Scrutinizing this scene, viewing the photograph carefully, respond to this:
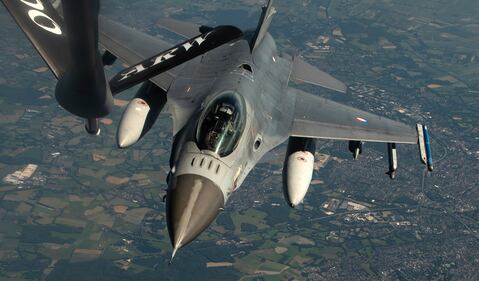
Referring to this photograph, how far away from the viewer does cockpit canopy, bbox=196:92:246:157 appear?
965 inches

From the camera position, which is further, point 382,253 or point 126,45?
point 382,253

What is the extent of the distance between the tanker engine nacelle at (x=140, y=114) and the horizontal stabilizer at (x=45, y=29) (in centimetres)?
1036

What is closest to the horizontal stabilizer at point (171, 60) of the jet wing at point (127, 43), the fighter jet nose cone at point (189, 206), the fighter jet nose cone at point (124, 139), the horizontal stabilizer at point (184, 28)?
the fighter jet nose cone at point (189, 206)

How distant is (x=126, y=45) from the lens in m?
36.9

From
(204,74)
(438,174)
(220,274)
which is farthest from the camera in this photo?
(438,174)

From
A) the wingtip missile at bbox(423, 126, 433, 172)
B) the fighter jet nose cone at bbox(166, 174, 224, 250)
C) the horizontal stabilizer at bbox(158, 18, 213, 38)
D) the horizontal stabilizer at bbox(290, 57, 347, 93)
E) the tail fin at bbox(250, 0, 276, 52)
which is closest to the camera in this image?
the fighter jet nose cone at bbox(166, 174, 224, 250)

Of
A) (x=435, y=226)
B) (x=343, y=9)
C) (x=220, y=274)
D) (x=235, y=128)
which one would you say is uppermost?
(x=343, y=9)

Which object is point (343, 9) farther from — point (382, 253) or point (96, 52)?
point (96, 52)

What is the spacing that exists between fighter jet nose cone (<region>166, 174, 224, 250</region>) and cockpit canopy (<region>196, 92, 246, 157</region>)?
4.97 feet

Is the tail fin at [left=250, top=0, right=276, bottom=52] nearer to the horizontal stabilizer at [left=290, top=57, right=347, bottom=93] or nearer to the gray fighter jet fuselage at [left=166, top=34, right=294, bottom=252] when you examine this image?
the gray fighter jet fuselage at [left=166, top=34, right=294, bottom=252]

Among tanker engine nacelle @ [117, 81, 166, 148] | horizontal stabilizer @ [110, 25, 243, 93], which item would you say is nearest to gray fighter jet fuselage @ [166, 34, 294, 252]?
tanker engine nacelle @ [117, 81, 166, 148]

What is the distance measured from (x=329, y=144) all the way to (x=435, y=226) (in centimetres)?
2043

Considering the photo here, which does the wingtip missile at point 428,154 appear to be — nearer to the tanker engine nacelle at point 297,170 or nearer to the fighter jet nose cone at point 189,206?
the tanker engine nacelle at point 297,170

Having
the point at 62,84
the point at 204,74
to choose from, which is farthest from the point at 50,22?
the point at 204,74
